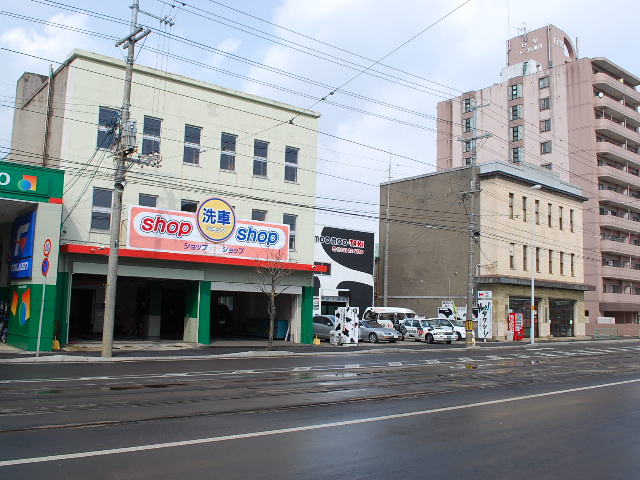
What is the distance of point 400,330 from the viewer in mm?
38906

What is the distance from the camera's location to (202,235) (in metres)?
27.0

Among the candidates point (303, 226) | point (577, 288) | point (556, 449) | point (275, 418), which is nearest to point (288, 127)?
point (303, 226)

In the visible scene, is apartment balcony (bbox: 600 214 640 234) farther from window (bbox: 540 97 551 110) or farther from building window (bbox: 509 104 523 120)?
building window (bbox: 509 104 523 120)

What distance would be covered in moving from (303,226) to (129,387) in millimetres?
19742

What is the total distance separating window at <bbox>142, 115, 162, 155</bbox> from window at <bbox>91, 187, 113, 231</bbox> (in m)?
2.61

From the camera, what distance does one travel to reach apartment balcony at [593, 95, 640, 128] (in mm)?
63062

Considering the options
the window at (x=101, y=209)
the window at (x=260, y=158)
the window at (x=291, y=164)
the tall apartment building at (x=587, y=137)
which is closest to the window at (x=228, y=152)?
the window at (x=260, y=158)

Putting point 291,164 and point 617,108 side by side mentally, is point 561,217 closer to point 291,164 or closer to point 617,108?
point 617,108

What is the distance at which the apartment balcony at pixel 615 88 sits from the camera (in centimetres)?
6288

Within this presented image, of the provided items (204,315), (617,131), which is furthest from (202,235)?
(617,131)

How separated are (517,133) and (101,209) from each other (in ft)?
181

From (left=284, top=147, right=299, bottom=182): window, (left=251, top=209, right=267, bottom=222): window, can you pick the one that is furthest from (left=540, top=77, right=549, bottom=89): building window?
(left=251, top=209, right=267, bottom=222): window

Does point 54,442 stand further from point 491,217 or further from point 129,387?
point 491,217

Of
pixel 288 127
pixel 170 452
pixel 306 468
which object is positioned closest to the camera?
pixel 306 468
